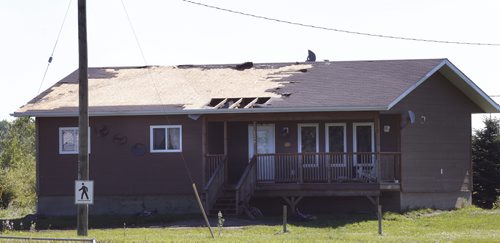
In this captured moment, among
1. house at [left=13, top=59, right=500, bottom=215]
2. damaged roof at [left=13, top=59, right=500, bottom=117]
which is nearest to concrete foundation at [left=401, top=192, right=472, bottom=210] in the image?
house at [left=13, top=59, right=500, bottom=215]

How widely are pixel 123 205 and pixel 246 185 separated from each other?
15.6 ft

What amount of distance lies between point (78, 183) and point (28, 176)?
2495 centimetres

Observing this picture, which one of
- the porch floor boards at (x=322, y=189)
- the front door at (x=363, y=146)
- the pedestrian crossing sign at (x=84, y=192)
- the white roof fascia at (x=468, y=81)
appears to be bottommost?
the porch floor boards at (x=322, y=189)

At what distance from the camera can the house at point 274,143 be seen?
3080cm

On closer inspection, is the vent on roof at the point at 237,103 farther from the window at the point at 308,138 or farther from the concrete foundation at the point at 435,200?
the concrete foundation at the point at 435,200

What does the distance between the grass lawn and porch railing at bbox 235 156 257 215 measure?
102cm

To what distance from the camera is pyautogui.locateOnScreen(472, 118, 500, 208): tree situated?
1591 inches

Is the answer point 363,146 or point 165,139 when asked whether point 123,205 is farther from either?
point 363,146

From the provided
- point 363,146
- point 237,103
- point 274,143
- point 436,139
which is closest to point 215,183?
point 237,103

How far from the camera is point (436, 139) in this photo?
32594mm

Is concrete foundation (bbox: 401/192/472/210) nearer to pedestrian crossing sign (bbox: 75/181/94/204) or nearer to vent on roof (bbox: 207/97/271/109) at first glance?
vent on roof (bbox: 207/97/271/109)

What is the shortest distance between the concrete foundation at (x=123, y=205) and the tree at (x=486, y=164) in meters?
14.6

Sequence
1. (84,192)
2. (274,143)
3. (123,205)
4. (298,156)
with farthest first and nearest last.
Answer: (274,143), (123,205), (298,156), (84,192)

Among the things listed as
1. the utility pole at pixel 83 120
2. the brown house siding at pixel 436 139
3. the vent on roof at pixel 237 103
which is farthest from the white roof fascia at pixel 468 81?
the utility pole at pixel 83 120
